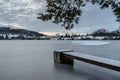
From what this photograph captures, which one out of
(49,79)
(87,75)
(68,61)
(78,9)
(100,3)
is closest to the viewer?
(100,3)

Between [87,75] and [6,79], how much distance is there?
9.77ft

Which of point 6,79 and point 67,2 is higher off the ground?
point 67,2

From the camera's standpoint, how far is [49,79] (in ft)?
24.0

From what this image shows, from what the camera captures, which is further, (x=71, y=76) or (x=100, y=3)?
(x=71, y=76)

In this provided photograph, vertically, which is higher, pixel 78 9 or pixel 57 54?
pixel 78 9

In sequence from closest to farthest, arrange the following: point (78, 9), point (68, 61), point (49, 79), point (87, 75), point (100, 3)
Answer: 1. point (100, 3)
2. point (78, 9)
3. point (49, 79)
4. point (87, 75)
5. point (68, 61)

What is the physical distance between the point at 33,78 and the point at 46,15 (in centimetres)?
322

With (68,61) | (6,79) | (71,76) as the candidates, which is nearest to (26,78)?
(6,79)

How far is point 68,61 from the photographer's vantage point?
10.7 m

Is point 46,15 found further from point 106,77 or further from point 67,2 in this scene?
point 106,77

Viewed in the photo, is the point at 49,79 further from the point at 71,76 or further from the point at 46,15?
the point at 46,15

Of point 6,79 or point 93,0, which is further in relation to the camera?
point 6,79

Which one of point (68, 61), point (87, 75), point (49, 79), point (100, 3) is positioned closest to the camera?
point (100, 3)

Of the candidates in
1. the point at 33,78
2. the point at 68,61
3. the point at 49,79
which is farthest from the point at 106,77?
the point at 68,61
